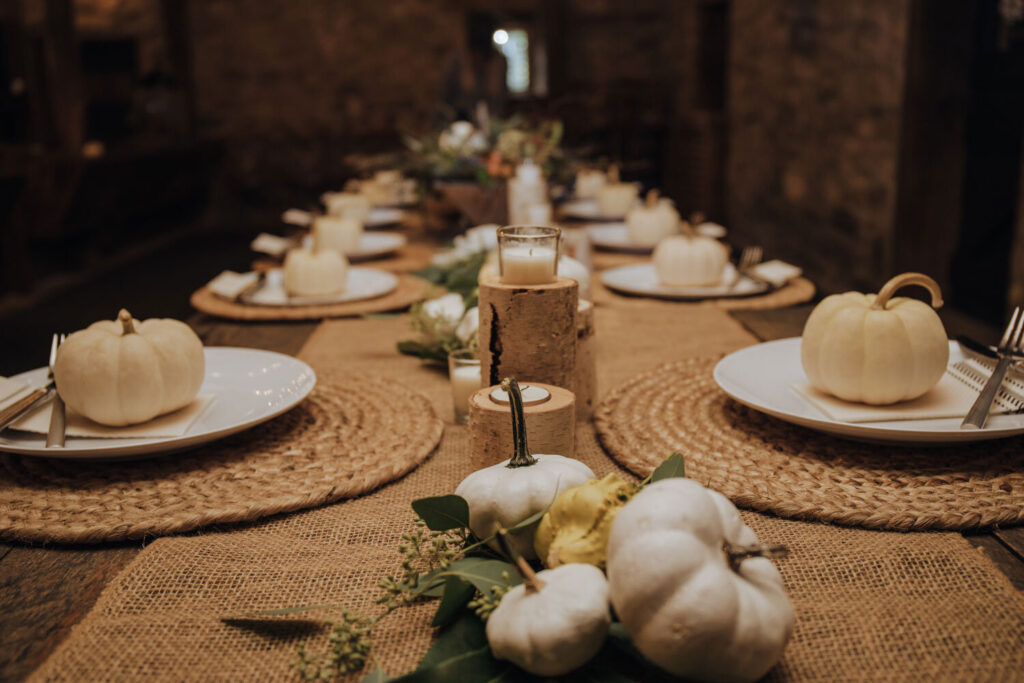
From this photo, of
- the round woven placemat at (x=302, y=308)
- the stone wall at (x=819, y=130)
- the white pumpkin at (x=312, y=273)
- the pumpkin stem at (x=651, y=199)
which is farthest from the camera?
the stone wall at (x=819, y=130)

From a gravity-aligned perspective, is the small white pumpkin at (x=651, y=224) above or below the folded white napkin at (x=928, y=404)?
above

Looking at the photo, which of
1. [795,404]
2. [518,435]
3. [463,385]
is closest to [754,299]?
[795,404]

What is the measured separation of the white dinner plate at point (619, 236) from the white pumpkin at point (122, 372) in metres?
1.38

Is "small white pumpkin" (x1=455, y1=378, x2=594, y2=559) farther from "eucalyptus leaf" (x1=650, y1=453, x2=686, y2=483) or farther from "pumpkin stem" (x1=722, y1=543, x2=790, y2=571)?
"pumpkin stem" (x1=722, y1=543, x2=790, y2=571)

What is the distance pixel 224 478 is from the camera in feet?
3.02

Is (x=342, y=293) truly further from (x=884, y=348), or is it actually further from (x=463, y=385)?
(x=884, y=348)

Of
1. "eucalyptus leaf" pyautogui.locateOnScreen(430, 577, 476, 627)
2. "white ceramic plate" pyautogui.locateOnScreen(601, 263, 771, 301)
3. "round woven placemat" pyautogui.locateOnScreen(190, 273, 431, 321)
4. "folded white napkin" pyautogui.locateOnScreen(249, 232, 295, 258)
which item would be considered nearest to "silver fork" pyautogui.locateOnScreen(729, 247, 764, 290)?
"white ceramic plate" pyautogui.locateOnScreen(601, 263, 771, 301)

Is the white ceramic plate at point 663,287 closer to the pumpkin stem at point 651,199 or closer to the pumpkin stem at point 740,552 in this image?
the pumpkin stem at point 651,199

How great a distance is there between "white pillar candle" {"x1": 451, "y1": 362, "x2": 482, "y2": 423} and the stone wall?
2.52 metres

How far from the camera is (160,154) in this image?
264 inches

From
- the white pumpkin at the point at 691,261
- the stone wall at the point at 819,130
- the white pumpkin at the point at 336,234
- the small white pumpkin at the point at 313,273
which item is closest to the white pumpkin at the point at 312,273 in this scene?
the small white pumpkin at the point at 313,273

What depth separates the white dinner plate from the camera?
86.9 inches

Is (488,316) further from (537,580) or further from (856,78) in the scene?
(856,78)

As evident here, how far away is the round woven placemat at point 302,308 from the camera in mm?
1683
